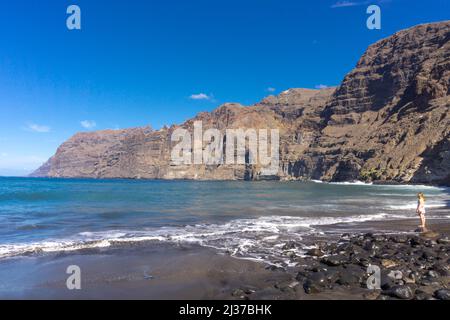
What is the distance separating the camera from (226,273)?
11109mm

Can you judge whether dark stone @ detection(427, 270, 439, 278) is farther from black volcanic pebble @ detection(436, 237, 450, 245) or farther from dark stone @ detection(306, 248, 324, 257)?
black volcanic pebble @ detection(436, 237, 450, 245)

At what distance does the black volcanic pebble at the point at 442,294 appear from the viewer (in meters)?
8.13

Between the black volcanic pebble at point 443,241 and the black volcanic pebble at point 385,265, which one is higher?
the black volcanic pebble at point 443,241

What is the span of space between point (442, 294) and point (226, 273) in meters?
6.00

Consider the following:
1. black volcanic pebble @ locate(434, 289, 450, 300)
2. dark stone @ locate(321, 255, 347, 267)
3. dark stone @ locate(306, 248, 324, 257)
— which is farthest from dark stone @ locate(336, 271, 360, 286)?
dark stone @ locate(306, 248, 324, 257)

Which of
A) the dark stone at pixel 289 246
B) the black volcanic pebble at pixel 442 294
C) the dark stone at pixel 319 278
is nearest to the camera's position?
the black volcanic pebble at pixel 442 294

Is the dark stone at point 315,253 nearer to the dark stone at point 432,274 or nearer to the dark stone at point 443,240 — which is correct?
the dark stone at point 432,274
